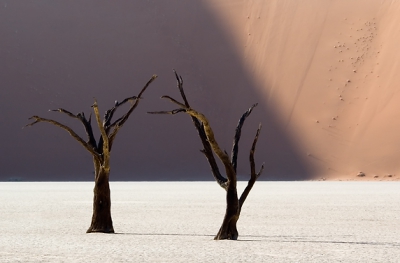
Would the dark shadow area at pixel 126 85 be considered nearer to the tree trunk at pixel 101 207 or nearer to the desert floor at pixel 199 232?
the desert floor at pixel 199 232

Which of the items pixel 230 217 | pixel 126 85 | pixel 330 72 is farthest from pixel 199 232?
pixel 126 85

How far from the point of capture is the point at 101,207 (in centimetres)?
1234

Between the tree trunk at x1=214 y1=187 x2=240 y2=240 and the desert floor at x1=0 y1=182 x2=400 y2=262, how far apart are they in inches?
10.0

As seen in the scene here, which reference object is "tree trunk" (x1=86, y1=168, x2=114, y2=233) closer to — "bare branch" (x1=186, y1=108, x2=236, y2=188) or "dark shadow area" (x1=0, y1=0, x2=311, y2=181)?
"bare branch" (x1=186, y1=108, x2=236, y2=188)

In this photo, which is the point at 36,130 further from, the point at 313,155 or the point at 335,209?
the point at 335,209

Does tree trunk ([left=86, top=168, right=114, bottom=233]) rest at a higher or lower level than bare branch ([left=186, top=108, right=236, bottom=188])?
lower

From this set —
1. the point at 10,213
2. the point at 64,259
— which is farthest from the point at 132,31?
the point at 64,259

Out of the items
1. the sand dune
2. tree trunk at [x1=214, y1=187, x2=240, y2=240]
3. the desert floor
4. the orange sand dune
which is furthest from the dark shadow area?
tree trunk at [x1=214, y1=187, x2=240, y2=240]

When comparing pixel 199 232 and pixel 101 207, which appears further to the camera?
pixel 199 232

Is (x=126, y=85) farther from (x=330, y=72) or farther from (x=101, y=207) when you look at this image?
(x=101, y=207)

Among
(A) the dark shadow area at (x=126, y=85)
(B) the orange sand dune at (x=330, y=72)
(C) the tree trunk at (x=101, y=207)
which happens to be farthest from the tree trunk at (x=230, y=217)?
(A) the dark shadow area at (x=126, y=85)

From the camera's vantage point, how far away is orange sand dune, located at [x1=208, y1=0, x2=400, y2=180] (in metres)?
41.2

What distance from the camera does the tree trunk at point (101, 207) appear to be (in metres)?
12.3

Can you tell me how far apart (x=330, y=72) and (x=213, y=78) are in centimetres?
630
